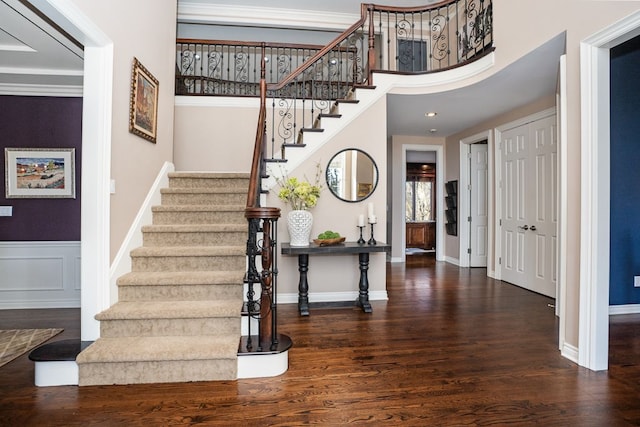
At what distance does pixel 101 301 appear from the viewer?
2.55 metres

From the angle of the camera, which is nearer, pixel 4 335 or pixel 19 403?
pixel 19 403

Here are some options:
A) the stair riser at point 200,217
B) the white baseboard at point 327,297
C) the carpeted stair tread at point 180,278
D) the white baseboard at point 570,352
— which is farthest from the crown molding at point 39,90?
the white baseboard at point 570,352

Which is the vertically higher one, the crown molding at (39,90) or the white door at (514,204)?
the crown molding at (39,90)

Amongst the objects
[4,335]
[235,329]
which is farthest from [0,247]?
[235,329]

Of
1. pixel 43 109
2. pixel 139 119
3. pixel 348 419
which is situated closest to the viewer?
pixel 348 419

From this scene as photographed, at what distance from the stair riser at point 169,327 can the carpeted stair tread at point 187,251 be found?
0.66 metres

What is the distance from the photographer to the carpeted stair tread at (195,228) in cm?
331

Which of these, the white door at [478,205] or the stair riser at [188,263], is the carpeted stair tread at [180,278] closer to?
the stair riser at [188,263]

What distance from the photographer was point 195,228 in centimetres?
334

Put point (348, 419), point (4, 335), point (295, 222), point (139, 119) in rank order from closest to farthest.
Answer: point (348, 419) → point (4, 335) → point (139, 119) → point (295, 222)

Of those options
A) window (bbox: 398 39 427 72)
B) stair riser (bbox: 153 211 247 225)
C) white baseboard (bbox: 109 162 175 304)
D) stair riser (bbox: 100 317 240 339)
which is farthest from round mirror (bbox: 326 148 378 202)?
window (bbox: 398 39 427 72)

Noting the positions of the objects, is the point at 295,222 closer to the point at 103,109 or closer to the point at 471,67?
the point at 103,109

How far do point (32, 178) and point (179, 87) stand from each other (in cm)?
261

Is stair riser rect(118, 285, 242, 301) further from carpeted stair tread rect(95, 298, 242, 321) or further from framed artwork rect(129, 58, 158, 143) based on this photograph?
framed artwork rect(129, 58, 158, 143)
